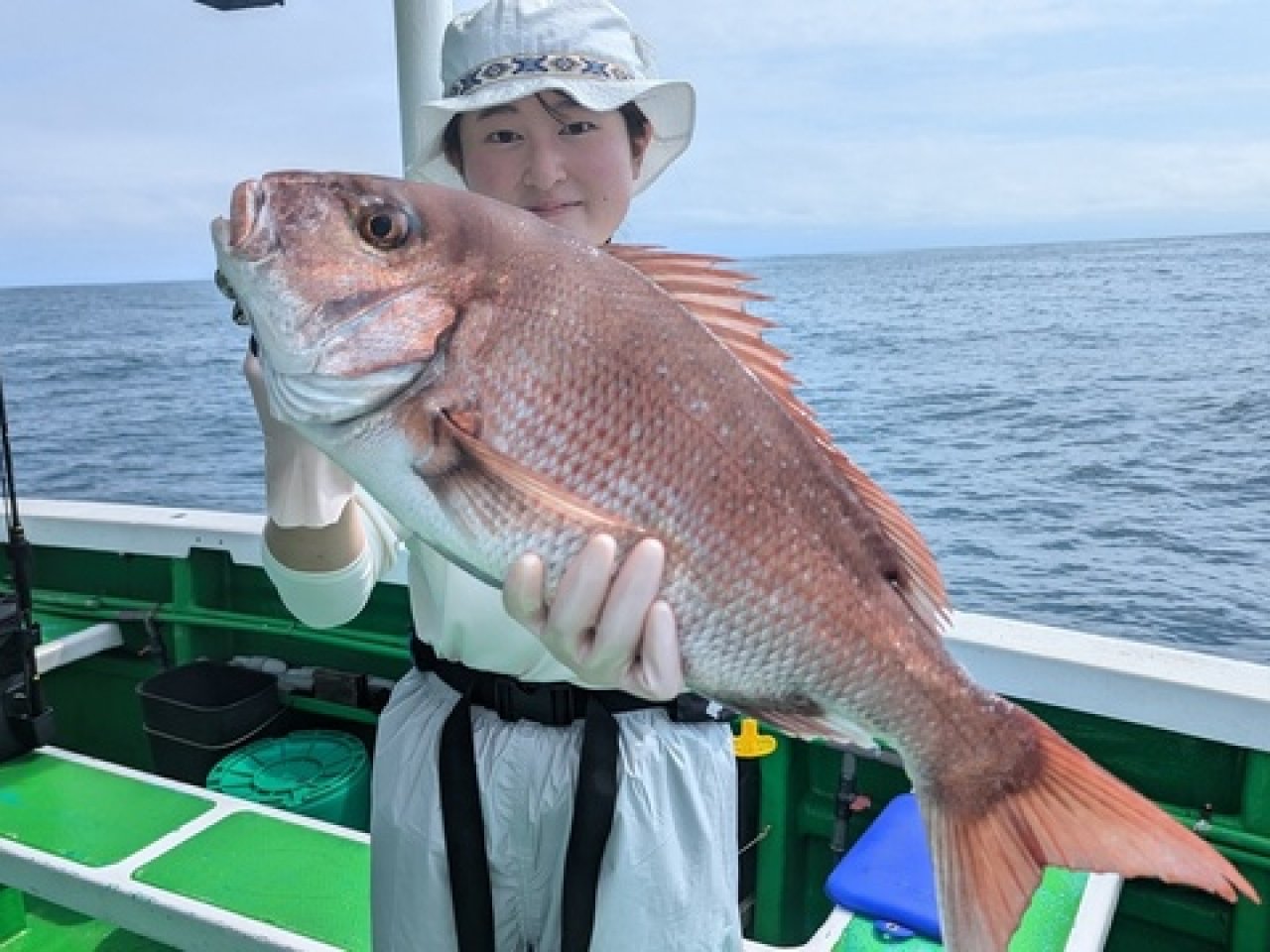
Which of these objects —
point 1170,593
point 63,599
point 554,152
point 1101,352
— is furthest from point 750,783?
point 1101,352

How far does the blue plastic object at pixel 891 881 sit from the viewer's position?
236 centimetres

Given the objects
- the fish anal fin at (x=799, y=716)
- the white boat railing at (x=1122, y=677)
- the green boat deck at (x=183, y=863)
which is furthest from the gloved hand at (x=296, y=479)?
the white boat railing at (x=1122, y=677)

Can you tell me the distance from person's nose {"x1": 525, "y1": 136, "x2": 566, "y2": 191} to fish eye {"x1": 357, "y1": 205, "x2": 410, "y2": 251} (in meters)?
0.43

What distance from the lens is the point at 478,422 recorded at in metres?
1.30

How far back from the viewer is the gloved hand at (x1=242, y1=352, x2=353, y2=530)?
1594 mm

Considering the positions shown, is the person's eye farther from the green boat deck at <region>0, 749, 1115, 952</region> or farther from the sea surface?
the green boat deck at <region>0, 749, 1115, 952</region>

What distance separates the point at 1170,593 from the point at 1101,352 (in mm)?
14190

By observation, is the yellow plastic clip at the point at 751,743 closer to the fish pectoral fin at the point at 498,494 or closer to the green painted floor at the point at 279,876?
the green painted floor at the point at 279,876

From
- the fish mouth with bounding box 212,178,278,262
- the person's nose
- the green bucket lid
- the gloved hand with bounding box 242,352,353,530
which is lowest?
the green bucket lid

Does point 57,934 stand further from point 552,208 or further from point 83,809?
point 552,208

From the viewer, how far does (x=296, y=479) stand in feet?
5.31

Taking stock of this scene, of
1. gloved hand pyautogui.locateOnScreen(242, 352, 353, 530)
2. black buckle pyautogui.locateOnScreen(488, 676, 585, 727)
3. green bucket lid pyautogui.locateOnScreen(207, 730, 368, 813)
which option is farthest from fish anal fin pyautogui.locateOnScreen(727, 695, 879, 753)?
green bucket lid pyautogui.locateOnScreen(207, 730, 368, 813)

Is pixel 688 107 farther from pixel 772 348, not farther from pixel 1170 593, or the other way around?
pixel 1170 593

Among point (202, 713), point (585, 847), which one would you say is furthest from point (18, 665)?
point (585, 847)
